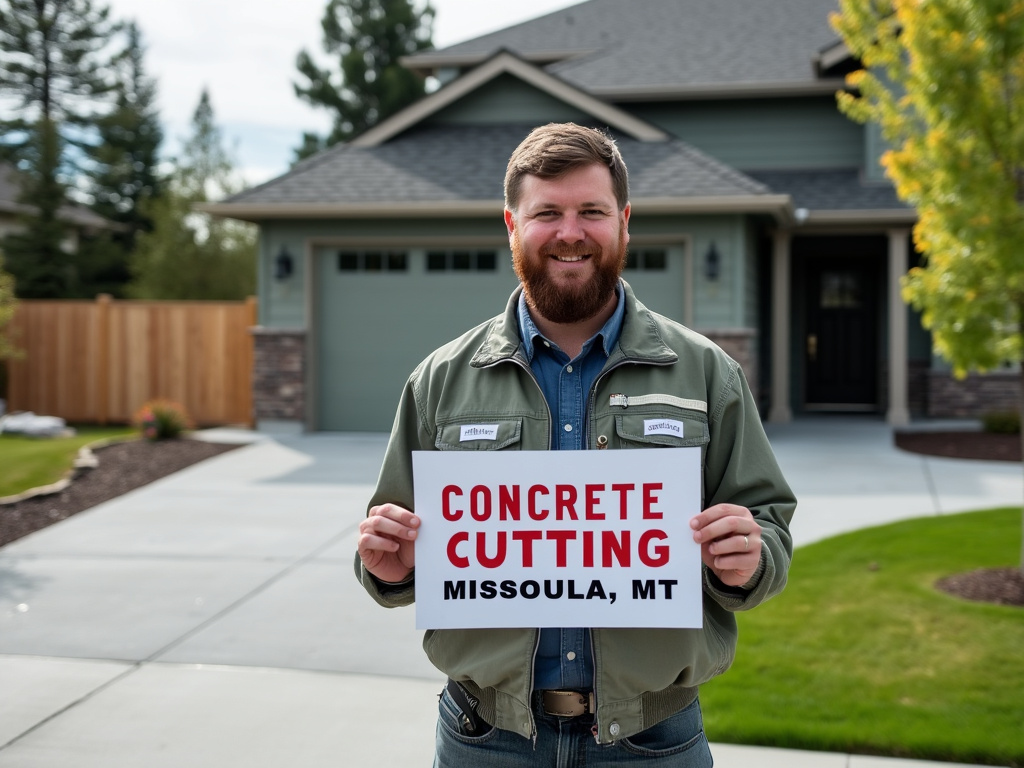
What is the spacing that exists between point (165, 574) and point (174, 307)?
9.10 m

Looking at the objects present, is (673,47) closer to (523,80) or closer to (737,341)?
(523,80)

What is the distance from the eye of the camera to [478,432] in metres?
2.18

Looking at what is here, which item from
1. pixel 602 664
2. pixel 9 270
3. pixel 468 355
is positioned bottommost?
pixel 602 664

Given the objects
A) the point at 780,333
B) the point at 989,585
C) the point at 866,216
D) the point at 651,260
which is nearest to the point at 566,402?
the point at 989,585

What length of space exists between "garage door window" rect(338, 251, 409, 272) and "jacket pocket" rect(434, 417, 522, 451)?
38.4 ft

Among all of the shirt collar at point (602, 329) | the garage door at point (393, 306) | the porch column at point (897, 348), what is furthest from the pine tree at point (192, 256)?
the shirt collar at point (602, 329)

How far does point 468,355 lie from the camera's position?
227 cm

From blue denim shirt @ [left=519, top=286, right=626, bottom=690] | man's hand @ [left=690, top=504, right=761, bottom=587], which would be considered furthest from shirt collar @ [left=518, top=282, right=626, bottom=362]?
man's hand @ [left=690, top=504, right=761, bottom=587]

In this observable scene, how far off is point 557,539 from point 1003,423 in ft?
41.9

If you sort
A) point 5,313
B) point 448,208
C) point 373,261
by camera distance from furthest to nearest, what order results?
point 373,261 < point 448,208 < point 5,313

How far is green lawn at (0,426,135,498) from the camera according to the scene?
9734mm

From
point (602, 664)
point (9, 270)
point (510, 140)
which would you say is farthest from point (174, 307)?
point (602, 664)

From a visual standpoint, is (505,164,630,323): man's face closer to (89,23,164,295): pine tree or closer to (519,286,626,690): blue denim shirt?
(519,286,626,690): blue denim shirt

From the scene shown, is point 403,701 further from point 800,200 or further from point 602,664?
point 800,200
